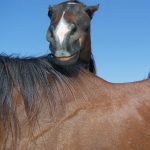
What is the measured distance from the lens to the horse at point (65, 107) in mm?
2258

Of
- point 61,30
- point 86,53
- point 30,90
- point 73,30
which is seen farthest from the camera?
point 86,53

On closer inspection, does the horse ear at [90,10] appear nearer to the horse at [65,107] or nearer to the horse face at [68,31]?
the horse face at [68,31]

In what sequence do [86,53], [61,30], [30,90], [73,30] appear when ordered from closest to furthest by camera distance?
[30,90] → [61,30] → [73,30] → [86,53]

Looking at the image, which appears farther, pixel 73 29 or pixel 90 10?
pixel 90 10

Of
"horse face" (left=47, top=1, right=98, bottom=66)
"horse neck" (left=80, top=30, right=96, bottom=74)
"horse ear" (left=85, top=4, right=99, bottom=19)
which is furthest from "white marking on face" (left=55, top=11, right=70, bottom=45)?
"horse ear" (left=85, top=4, right=99, bottom=19)

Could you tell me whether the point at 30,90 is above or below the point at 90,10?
below

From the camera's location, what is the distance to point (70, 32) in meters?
2.89

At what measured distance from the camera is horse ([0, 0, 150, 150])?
226 centimetres

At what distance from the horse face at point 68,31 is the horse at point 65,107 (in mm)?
11

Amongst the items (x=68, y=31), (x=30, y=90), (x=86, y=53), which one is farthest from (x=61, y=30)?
(x=86, y=53)

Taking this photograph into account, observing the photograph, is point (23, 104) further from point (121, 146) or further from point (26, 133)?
point (121, 146)

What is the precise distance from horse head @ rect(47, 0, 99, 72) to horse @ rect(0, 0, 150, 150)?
0.04 ft

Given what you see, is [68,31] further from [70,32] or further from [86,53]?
[86,53]

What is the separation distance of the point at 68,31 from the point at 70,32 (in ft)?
0.09
